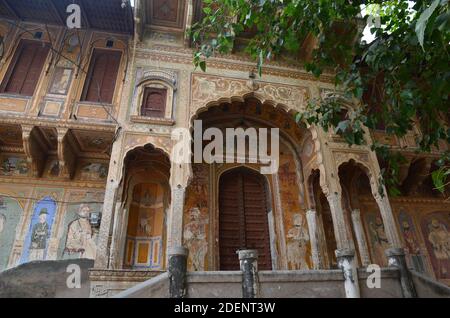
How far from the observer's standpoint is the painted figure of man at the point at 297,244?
837 centimetres

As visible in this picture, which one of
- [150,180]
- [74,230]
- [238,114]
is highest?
[238,114]

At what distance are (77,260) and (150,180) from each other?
A: 105 inches

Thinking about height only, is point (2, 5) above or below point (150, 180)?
above

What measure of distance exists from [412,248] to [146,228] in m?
8.02

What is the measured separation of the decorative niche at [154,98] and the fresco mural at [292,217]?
401 centimetres

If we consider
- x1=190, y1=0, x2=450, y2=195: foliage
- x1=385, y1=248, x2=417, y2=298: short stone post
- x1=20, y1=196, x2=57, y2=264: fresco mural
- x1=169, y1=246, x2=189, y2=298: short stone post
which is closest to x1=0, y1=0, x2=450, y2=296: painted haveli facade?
x1=20, y1=196, x2=57, y2=264: fresco mural

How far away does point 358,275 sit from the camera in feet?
15.8

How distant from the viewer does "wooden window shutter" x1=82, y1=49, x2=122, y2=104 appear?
8336 mm

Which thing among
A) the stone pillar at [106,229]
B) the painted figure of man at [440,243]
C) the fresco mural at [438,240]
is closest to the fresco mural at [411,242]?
the fresco mural at [438,240]

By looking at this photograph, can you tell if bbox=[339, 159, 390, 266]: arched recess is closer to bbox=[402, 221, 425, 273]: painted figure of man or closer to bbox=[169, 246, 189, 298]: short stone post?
bbox=[402, 221, 425, 273]: painted figure of man
